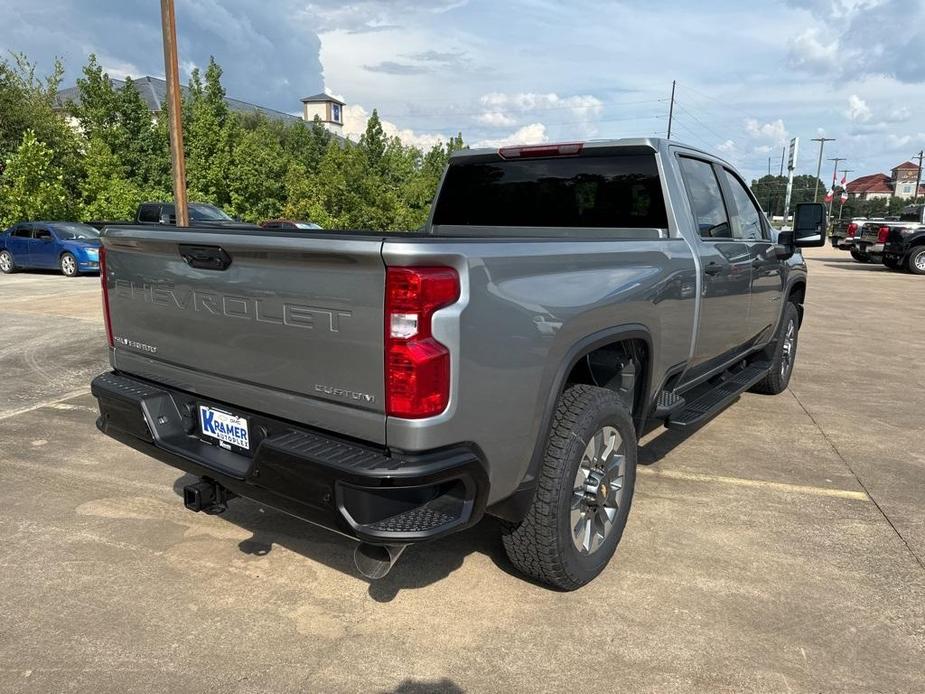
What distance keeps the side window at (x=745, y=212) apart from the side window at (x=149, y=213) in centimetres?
2042

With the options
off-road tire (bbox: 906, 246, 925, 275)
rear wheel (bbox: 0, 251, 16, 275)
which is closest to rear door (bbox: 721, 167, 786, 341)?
→ off-road tire (bbox: 906, 246, 925, 275)

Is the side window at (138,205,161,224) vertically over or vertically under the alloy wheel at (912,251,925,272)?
over

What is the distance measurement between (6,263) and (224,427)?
62.9 feet

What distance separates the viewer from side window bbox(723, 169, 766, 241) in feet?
15.7

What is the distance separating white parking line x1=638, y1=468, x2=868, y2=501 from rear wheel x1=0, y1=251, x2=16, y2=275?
750 inches

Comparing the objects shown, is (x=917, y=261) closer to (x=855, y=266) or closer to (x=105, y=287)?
(x=855, y=266)

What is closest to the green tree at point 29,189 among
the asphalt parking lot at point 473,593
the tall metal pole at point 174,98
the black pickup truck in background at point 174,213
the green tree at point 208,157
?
the black pickup truck in background at point 174,213

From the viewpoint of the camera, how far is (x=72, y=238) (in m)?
17.1

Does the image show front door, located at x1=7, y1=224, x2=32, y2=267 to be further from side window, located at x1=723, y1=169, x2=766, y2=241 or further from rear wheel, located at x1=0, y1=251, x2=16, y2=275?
side window, located at x1=723, y1=169, x2=766, y2=241

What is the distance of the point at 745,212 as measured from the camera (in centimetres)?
498

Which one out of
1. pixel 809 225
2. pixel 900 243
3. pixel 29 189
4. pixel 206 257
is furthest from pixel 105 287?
pixel 29 189

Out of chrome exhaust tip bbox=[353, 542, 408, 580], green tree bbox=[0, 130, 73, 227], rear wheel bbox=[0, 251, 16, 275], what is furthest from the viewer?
green tree bbox=[0, 130, 73, 227]

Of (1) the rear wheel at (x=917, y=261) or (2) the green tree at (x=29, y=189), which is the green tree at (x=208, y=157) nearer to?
(2) the green tree at (x=29, y=189)

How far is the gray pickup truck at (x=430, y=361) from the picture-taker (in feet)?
7.12
